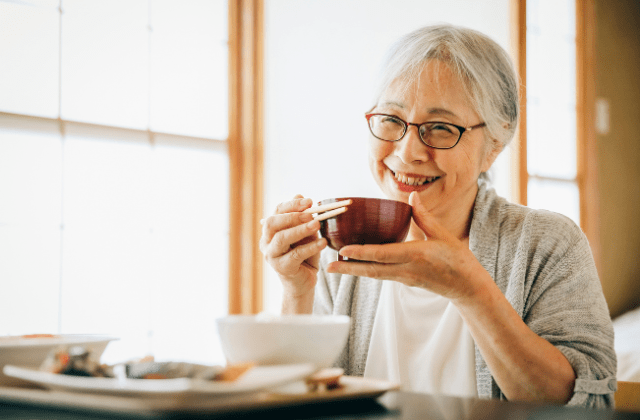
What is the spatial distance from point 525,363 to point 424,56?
0.72 m

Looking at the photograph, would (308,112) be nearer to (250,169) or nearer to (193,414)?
(250,169)

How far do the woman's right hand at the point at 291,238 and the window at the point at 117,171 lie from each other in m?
2.17

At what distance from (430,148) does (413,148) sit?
43 mm

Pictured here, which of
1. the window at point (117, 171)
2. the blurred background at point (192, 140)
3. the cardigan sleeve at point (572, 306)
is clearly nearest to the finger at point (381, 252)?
the cardigan sleeve at point (572, 306)

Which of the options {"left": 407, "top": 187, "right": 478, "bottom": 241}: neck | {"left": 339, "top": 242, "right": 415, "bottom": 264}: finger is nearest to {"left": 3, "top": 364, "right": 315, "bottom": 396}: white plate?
{"left": 339, "top": 242, "right": 415, "bottom": 264}: finger

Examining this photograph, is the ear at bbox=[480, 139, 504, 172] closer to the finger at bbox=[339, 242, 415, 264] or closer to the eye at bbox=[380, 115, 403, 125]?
the eye at bbox=[380, 115, 403, 125]

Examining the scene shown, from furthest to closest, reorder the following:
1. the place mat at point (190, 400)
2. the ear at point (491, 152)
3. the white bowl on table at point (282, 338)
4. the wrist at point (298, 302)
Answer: the ear at point (491, 152) → the wrist at point (298, 302) → the white bowl on table at point (282, 338) → the place mat at point (190, 400)

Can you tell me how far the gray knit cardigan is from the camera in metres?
1.10

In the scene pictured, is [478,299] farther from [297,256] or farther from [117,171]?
[117,171]

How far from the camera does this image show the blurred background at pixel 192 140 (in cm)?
288

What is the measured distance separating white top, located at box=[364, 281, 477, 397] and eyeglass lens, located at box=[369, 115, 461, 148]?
37 cm

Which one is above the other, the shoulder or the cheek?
the cheek

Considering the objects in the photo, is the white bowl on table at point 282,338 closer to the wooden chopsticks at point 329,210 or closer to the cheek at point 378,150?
the wooden chopsticks at point 329,210

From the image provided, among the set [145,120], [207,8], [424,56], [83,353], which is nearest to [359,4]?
[207,8]
